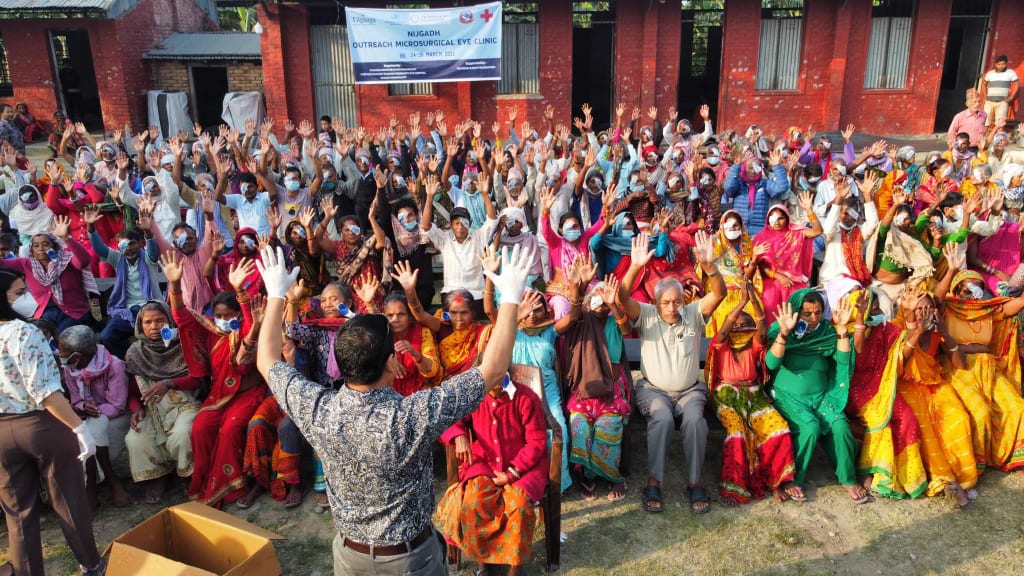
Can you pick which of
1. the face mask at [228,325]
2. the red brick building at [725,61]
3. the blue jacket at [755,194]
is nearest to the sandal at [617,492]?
the face mask at [228,325]

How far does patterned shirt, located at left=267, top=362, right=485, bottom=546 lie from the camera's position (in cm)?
210

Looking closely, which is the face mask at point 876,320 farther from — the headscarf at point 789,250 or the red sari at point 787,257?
the headscarf at point 789,250

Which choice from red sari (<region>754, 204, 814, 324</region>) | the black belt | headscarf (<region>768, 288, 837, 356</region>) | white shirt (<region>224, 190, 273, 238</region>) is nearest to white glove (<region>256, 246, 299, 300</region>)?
the black belt

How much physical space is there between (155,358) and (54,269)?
1.70 meters

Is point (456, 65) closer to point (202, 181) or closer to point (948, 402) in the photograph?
point (202, 181)

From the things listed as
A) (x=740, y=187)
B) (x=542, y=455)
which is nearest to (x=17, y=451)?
(x=542, y=455)

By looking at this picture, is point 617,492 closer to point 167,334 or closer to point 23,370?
point 167,334

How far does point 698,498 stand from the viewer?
4.12 m

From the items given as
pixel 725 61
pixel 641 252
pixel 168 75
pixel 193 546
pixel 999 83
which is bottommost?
pixel 193 546

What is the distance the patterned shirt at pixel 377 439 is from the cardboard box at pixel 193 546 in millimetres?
1022

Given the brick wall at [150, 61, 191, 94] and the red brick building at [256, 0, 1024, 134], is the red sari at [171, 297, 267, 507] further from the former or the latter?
the brick wall at [150, 61, 191, 94]

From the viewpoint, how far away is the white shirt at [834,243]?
6.10 meters

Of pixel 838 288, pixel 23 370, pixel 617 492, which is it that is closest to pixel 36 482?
pixel 23 370

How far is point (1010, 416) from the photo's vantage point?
4.38 m
